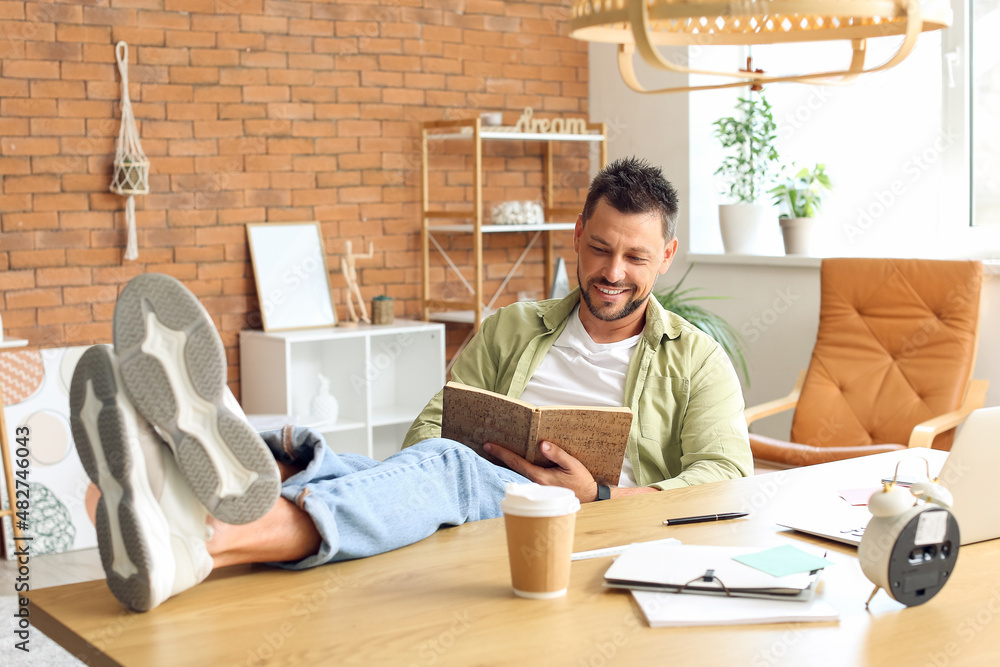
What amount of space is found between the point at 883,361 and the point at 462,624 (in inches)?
108

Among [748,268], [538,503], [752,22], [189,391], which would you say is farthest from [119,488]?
[748,268]

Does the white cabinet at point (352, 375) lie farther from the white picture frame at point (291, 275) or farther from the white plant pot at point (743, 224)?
the white plant pot at point (743, 224)

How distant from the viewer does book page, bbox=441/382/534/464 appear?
1.81 metres

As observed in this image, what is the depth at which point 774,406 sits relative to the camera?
137 inches

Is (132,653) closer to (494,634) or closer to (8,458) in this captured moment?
(494,634)

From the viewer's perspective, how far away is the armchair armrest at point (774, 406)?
133 inches

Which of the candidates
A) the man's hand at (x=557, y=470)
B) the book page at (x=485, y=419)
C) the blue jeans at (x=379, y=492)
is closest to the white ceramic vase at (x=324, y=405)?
the book page at (x=485, y=419)

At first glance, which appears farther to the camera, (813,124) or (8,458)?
(813,124)

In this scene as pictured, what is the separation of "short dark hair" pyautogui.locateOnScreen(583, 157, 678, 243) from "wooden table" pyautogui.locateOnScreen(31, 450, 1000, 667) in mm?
977

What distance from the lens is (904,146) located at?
13.1 feet

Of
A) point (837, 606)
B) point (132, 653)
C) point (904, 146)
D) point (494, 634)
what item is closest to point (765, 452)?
point (904, 146)

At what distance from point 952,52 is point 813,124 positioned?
2.41ft

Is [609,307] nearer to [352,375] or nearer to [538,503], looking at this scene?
[538,503]

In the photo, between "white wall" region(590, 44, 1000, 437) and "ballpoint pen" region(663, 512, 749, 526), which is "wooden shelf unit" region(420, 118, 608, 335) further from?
"ballpoint pen" region(663, 512, 749, 526)
